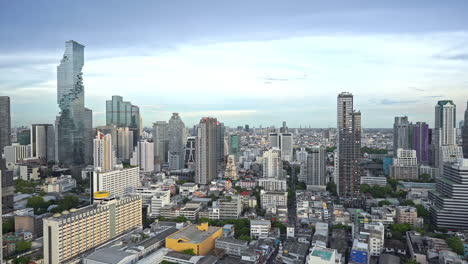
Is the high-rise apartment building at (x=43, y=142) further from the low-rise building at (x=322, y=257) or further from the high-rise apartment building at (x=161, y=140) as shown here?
the low-rise building at (x=322, y=257)

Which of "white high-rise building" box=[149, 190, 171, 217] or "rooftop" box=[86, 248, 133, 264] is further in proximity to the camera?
"white high-rise building" box=[149, 190, 171, 217]

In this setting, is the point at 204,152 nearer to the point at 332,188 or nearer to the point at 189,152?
the point at 332,188

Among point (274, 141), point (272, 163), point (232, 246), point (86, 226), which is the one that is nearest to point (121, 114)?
point (274, 141)

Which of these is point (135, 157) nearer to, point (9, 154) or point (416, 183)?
point (9, 154)

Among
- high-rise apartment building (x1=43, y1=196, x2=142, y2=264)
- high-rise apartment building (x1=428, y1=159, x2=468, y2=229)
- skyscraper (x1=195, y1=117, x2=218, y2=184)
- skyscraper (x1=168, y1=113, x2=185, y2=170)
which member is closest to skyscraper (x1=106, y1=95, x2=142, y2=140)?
skyscraper (x1=168, y1=113, x2=185, y2=170)

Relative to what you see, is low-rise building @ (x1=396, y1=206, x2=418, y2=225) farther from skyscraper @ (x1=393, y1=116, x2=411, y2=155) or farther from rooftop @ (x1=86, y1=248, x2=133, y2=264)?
skyscraper @ (x1=393, y1=116, x2=411, y2=155)

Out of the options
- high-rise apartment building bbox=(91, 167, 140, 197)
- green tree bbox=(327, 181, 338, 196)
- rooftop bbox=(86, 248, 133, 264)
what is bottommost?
green tree bbox=(327, 181, 338, 196)
